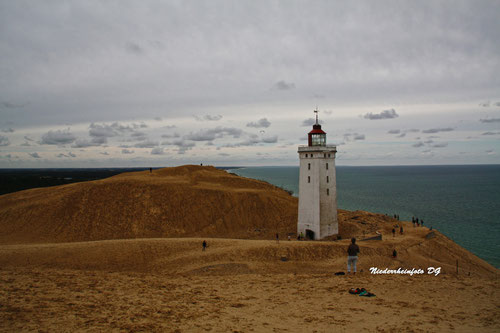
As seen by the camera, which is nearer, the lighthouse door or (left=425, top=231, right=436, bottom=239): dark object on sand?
the lighthouse door

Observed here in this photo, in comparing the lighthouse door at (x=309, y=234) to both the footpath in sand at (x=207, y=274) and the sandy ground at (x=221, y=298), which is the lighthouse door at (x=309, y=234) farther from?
the sandy ground at (x=221, y=298)

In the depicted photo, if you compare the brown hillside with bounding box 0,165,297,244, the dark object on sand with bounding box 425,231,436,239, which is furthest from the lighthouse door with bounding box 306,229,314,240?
the dark object on sand with bounding box 425,231,436,239

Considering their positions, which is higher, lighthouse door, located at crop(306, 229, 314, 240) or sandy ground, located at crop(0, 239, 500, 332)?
sandy ground, located at crop(0, 239, 500, 332)

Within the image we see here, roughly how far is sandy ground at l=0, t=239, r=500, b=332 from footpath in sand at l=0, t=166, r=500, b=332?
6 centimetres

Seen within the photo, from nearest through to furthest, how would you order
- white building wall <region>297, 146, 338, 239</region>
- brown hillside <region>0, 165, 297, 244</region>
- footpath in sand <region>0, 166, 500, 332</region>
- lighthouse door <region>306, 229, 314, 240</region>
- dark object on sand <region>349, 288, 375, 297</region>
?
footpath in sand <region>0, 166, 500, 332</region> → dark object on sand <region>349, 288, 375, 297</region> → white building wall <region>297, 146, 338, 239</region> → lighthouse door <region>306, 229, 314, 240</region> → brown hillside <region>0, 165, 297, 244</region>

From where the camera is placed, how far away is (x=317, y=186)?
29.9 metres

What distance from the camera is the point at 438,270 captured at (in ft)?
72.5

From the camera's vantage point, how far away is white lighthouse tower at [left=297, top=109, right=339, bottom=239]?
29.9 m

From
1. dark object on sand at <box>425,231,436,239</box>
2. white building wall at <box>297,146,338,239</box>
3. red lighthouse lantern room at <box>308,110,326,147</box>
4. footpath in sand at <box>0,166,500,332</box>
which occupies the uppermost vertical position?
red lighthouse lantern room at <box>308,110,326,147</box>

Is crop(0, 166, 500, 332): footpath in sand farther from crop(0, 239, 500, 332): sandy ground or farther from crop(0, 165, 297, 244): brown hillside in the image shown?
crop(0, 165, 297, 244): brown hillside

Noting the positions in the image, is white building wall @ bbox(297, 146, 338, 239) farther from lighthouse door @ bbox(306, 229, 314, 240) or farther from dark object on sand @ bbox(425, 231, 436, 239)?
dark object on sand @ bbox(425, 231, 436, 239)

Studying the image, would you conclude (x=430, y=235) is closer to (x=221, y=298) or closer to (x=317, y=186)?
(x=317, y=186)

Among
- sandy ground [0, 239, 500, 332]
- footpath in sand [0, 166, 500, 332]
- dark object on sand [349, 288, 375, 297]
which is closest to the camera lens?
sandy ground [0, 239, 500, 332]

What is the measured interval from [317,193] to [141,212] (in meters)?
21.0
